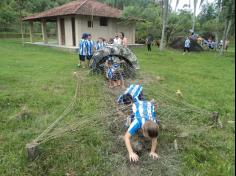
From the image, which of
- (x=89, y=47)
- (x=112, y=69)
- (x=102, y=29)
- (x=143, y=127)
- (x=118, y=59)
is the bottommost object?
(x=143, y=127)

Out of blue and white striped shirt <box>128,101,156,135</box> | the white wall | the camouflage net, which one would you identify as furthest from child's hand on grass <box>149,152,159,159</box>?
the white wall

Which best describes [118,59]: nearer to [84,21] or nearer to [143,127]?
[143,127]

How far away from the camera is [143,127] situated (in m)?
3.09

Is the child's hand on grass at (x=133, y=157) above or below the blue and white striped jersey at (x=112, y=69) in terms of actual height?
below

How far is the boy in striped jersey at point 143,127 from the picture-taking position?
3028mm

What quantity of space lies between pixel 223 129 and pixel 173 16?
1994 cm

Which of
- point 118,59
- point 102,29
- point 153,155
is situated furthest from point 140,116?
point 102,29

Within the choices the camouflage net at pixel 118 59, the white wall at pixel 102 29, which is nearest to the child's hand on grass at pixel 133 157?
the camouflage net at pixel 118 59

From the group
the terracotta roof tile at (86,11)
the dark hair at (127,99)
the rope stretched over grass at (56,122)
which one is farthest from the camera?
the terracotta roof tile at (86,11)

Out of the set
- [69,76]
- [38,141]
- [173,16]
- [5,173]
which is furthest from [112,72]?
[173,16]

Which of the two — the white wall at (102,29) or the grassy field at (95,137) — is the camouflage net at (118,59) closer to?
the grassy field at (95,137)

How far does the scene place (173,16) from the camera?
22.8 meters

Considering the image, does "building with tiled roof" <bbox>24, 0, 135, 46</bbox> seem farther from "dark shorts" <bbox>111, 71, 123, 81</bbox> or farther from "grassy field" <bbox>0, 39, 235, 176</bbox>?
"grassy field" <bbox>0, 39, 235, 176</bbox>

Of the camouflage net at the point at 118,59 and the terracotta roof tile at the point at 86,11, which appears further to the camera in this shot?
the terracotta roof tile at the point at 86,11
